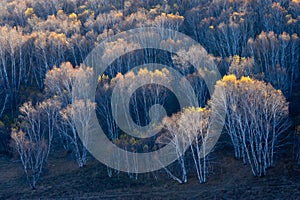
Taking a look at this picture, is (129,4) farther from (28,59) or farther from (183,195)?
(183,195)

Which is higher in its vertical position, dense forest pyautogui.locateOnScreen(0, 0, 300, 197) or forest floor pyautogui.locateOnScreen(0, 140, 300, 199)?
dense forest pyautogui.locateOnScreen(0, 0, 300, 197)

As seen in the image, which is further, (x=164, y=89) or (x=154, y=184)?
(x=164, y=89)

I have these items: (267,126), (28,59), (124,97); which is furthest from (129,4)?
(267,126)

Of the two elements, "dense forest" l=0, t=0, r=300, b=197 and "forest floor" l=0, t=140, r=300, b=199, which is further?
"dense forest" l=0, t=0, r=300, b=197

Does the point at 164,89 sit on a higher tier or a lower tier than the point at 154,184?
higher
